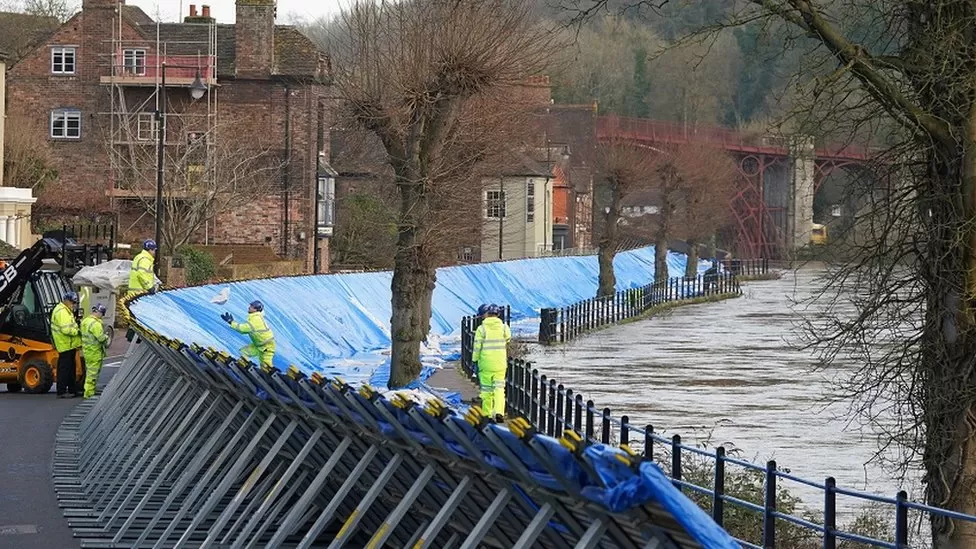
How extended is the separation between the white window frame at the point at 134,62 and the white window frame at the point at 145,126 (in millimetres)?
1698

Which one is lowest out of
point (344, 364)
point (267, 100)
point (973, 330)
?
point (344, 364)

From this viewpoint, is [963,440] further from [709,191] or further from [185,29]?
[709,191]

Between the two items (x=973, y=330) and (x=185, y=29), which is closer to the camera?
(x=973, y=330)

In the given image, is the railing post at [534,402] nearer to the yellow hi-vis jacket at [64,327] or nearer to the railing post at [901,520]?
the yellow hi-vis jacket at [64,327]

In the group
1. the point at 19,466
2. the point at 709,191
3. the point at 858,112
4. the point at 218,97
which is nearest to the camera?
the point at 858,112

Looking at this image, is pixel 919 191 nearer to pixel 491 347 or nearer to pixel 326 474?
pixel 326 474

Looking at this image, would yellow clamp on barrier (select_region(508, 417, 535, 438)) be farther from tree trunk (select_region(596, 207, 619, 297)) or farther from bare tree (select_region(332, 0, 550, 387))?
tree trunk (select_region(596, 207, 619, 297))

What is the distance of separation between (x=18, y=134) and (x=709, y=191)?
46115mm

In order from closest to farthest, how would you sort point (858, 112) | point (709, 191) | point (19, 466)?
1. point (858, 112)
2. point (19, 466)
3. point (709, 191)

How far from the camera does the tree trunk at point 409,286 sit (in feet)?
97.3

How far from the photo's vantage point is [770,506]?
1248 cm

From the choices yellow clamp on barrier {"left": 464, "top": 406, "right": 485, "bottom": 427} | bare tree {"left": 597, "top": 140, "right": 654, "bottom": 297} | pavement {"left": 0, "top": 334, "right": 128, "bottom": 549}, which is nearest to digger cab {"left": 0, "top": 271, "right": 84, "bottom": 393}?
pavement {"left": 0, "top": 334, "right": 128, "bottom": 549}

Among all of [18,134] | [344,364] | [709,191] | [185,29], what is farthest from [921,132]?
[709,191]

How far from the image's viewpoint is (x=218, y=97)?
6712 centimetres
